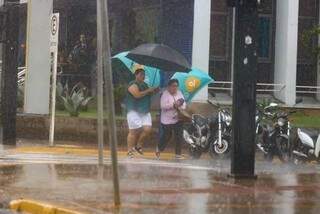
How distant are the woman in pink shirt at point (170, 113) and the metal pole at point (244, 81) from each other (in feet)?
16.0

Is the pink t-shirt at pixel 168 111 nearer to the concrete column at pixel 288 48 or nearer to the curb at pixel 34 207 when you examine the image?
the curb at pixel 34 207

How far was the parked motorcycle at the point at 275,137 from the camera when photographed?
16.9 m

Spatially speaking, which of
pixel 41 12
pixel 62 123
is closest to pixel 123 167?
pixel 62 123

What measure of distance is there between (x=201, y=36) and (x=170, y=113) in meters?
7.65

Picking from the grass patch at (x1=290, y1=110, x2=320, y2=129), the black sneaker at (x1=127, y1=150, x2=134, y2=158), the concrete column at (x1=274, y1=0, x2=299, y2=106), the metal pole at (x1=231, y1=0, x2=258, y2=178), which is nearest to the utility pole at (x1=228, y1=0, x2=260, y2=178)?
the metal pole at (x1=231, y1=0, x2=258, y2=178)

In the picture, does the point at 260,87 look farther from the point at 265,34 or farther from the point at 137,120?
the point at 137,120

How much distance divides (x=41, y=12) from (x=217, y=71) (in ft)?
26.5

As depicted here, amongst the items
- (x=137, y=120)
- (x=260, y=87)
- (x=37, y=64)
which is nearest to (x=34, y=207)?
(x=137, y=120)

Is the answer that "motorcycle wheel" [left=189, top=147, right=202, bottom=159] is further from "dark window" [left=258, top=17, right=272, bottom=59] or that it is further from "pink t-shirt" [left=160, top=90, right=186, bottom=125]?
"dark window" [left=258, top=17, right=272, bottom=59]

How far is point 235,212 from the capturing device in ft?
30.0

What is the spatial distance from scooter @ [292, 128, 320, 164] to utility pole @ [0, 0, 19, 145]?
21.4ft

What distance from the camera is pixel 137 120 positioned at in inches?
632

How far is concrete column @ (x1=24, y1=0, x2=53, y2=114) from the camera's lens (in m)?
20.3

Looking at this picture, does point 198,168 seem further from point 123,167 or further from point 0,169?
point 0,169
